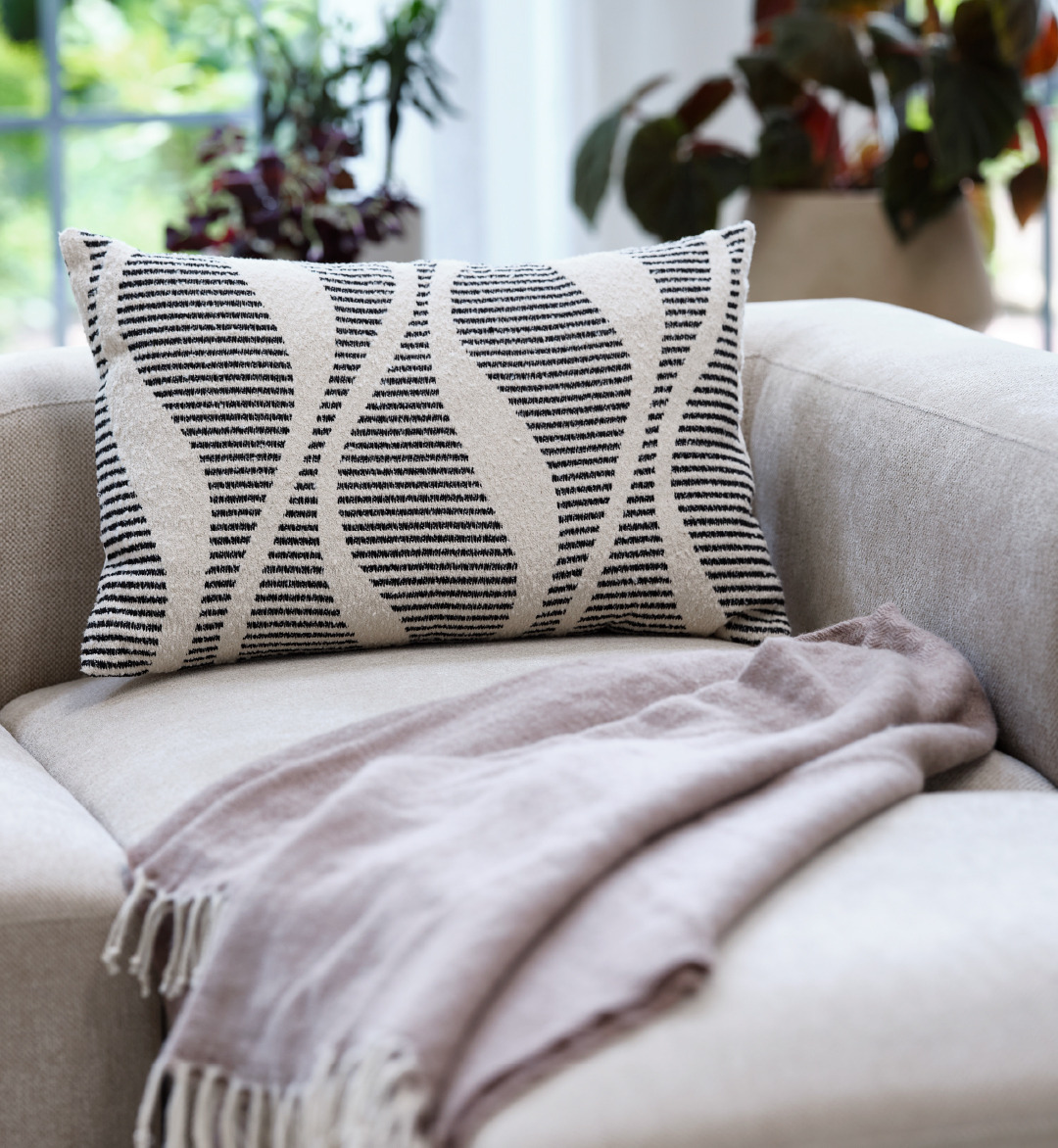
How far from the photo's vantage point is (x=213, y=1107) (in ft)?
2.37

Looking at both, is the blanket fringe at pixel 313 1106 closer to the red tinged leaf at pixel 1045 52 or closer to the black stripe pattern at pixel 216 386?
the black stripe pattern at pixel 216 386

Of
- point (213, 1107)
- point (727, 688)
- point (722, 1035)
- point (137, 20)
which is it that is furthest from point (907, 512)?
point (137, 20)

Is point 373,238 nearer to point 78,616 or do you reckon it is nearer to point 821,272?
point 821,272

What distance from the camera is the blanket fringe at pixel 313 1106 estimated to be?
0.61m

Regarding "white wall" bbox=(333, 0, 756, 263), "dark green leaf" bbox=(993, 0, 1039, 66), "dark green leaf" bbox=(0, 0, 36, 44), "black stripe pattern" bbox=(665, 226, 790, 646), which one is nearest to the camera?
"black stripe pattern" bbox=(665, 226, 790, 646)

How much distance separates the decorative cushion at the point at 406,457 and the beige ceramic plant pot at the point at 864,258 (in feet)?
4.00

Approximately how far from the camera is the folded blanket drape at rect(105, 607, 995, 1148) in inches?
25.0

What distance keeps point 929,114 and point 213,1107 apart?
2.05 m

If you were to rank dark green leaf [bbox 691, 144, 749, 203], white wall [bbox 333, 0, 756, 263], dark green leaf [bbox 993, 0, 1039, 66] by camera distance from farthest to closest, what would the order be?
white wall [bbox 333, 0, 756, 263] → dark green leaf [bbox 691, 144, 749, 203] → dark green leaf [bbox 993, 0, 1039, 66]

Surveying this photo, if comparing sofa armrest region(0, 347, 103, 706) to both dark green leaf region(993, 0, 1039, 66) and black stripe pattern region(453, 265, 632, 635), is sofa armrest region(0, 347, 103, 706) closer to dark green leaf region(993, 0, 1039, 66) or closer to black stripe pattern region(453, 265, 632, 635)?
black stripe pattern region(453, 265, 632, 635)

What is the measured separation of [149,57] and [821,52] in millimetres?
1836

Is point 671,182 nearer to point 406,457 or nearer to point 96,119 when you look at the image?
point 406,457

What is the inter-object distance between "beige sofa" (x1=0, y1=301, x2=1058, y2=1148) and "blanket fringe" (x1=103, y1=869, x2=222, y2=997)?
2 centimetres

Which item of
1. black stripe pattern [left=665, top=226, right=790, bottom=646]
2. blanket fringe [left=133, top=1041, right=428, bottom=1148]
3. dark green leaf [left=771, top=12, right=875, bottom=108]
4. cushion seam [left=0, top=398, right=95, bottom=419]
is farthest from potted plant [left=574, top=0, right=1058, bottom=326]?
blanket fringe [left=133, top=1041, right=428, bottom=1148]
